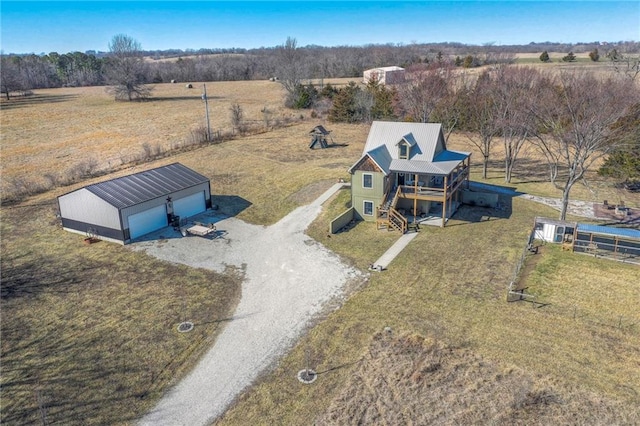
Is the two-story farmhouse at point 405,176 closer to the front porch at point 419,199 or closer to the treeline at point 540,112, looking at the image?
the front porch at point 419,199

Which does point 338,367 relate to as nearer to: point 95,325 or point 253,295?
point 253,295

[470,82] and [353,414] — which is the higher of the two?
[470,82]

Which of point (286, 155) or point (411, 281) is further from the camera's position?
point (286, 155)

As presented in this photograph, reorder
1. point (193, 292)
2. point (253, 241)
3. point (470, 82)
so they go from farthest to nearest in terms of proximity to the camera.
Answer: point (470, 82) → point (253, 241) → point (193, 292)

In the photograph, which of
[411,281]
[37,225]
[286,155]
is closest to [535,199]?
[411,281]

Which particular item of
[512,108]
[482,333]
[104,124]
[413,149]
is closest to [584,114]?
[512,108]

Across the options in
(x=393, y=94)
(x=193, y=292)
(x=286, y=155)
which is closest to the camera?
(x=193, y=292)

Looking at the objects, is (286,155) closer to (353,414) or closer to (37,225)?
(37,225)
